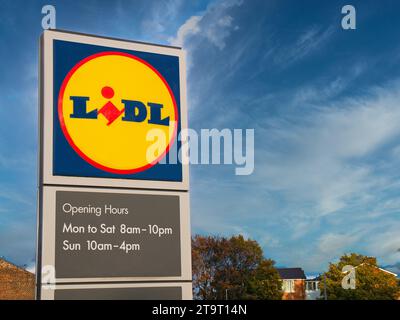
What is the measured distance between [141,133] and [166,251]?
1442 millimetres

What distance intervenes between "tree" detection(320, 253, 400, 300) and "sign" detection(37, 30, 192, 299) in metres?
68.3

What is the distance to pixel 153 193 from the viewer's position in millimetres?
6629

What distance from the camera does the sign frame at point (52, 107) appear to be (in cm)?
618

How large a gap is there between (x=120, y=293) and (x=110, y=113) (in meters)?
2.09

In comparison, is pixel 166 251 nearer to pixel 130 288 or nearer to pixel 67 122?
pixel 130 288

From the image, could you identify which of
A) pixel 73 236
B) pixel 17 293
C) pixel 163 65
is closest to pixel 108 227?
pixel 73 236

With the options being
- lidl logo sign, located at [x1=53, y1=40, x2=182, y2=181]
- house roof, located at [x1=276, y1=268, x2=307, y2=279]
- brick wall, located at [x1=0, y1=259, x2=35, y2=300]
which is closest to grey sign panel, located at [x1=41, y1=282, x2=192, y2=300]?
lidl logo sign, located at [x1=53, y1=40, x2=182, y2=181]

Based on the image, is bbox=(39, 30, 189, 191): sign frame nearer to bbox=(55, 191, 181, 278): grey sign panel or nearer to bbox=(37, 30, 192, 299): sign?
bbox=(37, 30, 192, 299): sign

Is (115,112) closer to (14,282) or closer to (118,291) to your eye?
(118,291)

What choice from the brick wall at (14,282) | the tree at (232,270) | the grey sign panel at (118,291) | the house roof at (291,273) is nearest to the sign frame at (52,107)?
the grey sign panel at (118,291)

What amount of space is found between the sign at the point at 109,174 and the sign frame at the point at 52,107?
0.01m

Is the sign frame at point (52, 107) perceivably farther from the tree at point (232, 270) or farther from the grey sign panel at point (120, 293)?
the tree at point (232, 270)

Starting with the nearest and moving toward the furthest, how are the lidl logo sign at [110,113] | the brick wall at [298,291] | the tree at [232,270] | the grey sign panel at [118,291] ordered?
the grey sign panel at [118,291] < the lidl logo sign at [110,113] < the tree at [232,270] < the brick wall at [298,291]

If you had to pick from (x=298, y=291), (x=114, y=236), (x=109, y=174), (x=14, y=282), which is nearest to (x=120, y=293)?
(x=114, y=236)
